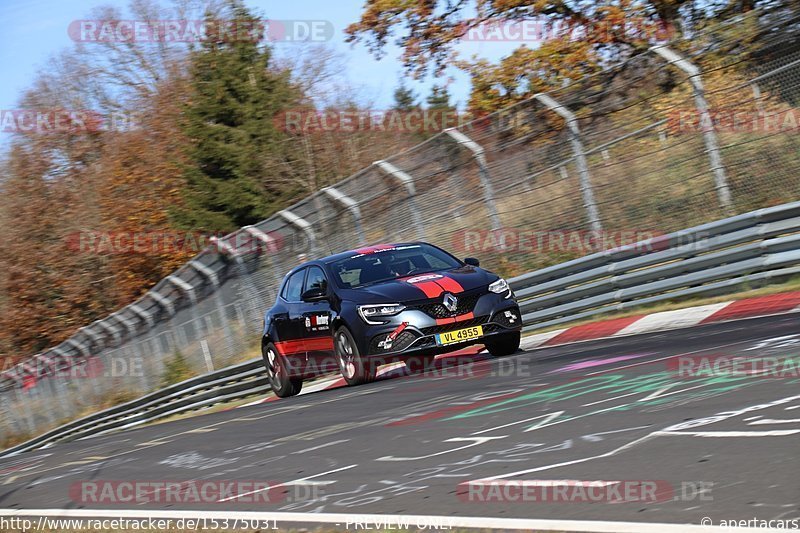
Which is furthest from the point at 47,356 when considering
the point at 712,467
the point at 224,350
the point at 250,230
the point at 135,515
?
the point at 712,467

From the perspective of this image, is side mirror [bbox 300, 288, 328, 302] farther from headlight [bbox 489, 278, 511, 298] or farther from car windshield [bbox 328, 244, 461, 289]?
headlight [bbox 489, 278, 511, 298]

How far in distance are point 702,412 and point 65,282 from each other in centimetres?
4342

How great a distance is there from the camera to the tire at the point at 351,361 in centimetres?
1189

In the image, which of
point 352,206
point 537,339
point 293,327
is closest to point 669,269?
point 537,339

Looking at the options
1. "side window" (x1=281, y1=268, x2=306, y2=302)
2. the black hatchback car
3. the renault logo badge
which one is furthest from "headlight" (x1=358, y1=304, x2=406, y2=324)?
"side window" (x1=281, y1=268, x2=306, y2=302)

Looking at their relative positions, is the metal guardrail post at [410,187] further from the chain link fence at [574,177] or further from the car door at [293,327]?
the car door at [293,327]

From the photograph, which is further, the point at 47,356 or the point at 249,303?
the point at 47,356

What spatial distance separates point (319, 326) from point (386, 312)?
151 centimetres

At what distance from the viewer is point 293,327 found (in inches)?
530

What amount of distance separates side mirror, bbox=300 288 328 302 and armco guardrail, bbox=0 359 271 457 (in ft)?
15.7

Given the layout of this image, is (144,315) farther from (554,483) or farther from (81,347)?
(554,483)

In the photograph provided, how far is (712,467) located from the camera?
15.8ft

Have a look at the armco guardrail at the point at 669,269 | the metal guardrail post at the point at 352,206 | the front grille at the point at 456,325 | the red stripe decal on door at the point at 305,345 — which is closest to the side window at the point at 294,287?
the red stripe decal on door at the point at 305,345

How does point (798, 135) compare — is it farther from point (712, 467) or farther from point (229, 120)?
point (229, 120)
